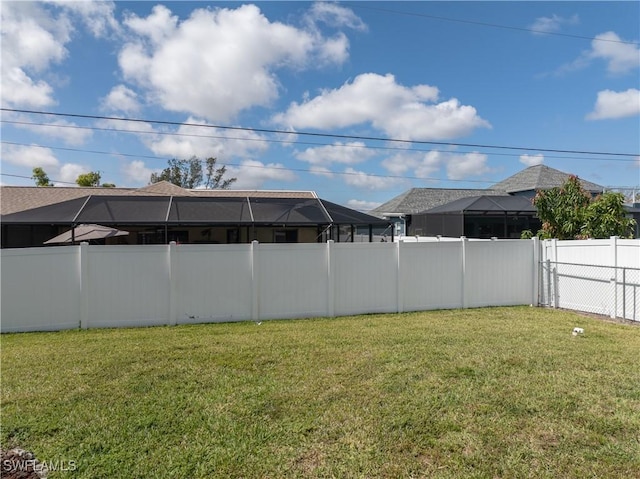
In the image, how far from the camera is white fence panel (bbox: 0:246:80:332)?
6.62 metres

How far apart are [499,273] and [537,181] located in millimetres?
20232

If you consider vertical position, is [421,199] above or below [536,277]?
above

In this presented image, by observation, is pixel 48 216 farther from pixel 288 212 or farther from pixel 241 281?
pixel 241 281

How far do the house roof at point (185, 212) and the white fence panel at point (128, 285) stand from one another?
15.7ft

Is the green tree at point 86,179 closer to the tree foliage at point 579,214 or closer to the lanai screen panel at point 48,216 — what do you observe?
the lanai screen panel at point 48,216

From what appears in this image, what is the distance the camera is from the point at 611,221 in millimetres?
9648

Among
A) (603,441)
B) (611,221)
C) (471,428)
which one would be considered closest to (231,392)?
(471,428)

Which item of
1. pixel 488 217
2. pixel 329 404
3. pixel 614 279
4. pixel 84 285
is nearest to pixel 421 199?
pixel 488 217

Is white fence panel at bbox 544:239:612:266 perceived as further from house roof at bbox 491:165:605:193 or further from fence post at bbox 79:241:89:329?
house roof at bbox 491:165:605:193

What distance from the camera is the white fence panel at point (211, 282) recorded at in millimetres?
7172

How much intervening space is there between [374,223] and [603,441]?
10.8 metres

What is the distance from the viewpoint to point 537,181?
1012 inches

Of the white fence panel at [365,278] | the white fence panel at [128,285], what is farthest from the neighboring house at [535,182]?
the white fence panel at [128,285]

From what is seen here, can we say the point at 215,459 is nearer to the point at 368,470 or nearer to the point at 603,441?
the point at 368,470
